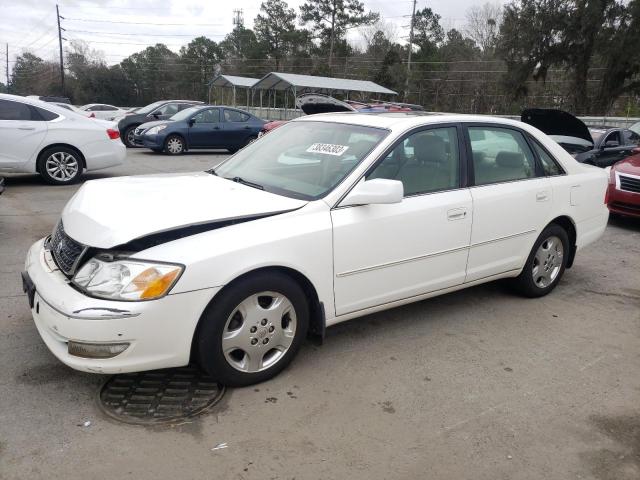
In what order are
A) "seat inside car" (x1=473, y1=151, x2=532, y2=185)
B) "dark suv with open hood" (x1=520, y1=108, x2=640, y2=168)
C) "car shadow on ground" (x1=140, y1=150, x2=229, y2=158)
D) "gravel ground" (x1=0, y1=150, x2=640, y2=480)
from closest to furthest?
"gravel ground" (x1=0, y1=150, x2=640, y2=480) < "seat inside car" (x1=473, y1=151, x2=532, y2=185) < "dark suv with open hood" (x1=520, y1=108, x2=640, y2=168) < "car shadow on ground" (x1=140, y1=150, x2=229, y2=158)

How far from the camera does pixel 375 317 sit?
14.1 feet

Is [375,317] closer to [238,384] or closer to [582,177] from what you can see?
[238,384]

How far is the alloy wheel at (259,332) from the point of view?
305cm

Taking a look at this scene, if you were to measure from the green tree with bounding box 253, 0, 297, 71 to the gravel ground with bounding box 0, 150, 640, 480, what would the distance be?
57500 mm

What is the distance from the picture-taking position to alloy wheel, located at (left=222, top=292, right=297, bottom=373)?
305cm

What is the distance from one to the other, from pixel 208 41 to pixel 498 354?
69.2m

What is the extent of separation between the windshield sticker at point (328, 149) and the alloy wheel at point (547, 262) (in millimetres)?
2087

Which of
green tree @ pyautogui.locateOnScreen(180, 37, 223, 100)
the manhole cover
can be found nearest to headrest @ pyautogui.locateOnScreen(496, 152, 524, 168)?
the manhole cover

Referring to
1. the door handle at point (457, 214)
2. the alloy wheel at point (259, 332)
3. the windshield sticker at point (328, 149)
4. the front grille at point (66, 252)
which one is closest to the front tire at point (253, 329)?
the alloy wheel at point (259, 332)

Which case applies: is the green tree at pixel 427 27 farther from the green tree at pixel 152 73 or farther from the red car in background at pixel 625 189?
the red car in background at pixel 625 189

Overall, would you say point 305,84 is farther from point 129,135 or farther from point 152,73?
point 152,73

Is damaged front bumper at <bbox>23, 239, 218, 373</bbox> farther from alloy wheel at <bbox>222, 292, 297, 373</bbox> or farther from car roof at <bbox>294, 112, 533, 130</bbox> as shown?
car roof at <bbox>294, 112, 533, 130</bbox>

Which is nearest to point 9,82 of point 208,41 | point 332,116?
point 208,41

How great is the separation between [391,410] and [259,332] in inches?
34.1
